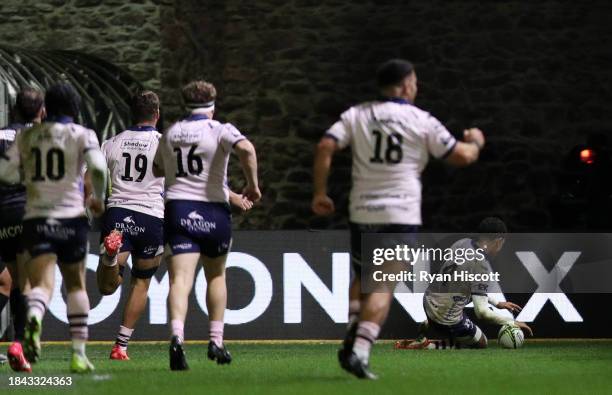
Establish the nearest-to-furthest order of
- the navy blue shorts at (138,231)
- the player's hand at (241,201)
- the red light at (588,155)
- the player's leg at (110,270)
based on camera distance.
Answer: the player's hand at (241,201)
the navy blue shorts at (138,231)
the player's leg at (110,270)
the red light at (588,155)

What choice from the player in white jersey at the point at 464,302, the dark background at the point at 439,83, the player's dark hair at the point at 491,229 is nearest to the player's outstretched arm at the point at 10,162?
the player in white jersey at the point at 464,302

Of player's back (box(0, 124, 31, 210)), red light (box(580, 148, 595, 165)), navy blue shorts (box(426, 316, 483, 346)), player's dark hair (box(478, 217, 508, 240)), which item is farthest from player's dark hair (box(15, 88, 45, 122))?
red light (box(580, 148, 595, 165))

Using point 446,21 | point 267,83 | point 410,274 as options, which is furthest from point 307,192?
point 410,274

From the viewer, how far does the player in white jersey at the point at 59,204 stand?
8.43m

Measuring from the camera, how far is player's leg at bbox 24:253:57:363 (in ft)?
26.9

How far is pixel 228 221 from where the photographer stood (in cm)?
941

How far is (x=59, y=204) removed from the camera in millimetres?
8453

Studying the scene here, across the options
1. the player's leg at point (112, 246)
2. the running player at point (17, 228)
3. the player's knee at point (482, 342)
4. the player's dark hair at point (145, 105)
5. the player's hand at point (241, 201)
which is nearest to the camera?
the running player at point (17, 228)

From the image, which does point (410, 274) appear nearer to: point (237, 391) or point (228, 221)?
point (228, 221)

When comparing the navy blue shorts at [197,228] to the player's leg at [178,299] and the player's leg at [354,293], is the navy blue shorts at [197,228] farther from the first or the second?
the player's leg at [354,293]

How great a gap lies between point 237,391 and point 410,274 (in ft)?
19.4

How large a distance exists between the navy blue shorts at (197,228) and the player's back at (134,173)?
129 centimetres

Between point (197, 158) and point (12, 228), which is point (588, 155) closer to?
point (197, 158)

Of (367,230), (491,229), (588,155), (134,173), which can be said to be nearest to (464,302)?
(491,229)
